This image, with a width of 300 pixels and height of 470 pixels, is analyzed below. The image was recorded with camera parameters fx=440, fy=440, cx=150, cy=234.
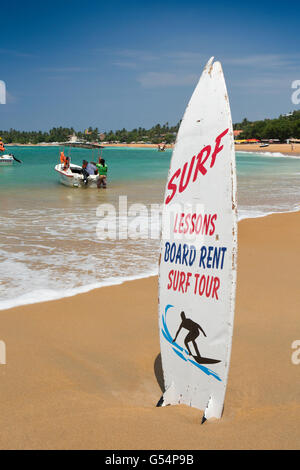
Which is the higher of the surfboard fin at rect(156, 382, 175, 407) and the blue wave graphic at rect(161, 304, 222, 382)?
the blue wave graphic at rect(161, 304, 222, 382)

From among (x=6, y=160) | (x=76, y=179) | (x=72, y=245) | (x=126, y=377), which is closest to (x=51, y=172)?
(x=6, y=160)

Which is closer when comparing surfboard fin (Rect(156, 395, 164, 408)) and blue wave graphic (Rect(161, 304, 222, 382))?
blue wave graphic (Rect(161, 304, 222, 382))

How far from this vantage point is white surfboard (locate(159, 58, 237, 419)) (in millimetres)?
3230

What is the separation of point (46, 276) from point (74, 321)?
199 centimetres

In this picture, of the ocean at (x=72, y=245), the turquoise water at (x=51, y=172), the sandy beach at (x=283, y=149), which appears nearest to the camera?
the ocean at (x=72, y=245)

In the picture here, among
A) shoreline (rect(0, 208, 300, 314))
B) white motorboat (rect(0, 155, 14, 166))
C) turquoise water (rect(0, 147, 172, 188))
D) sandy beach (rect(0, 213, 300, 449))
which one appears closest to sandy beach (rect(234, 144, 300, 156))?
turquoise water (rect(0, 147, 172, 188))

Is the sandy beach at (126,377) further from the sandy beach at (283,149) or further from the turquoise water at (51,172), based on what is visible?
the sandy beach at (283,149)

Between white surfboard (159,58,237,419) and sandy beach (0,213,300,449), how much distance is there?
→ 0.31 metres

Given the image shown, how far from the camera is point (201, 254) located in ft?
A: 11.0

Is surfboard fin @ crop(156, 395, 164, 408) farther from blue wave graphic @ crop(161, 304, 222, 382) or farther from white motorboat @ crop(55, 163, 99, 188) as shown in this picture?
white motorboat @ crop(55, 163, 99, 188)

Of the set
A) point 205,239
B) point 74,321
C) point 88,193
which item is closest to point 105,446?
point 205,239

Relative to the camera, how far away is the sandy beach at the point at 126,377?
115 inches

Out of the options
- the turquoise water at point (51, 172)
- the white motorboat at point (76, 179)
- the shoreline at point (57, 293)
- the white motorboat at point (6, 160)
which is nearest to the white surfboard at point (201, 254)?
the shoreline at point (57, 293)

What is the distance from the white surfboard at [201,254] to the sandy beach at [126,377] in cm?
31
